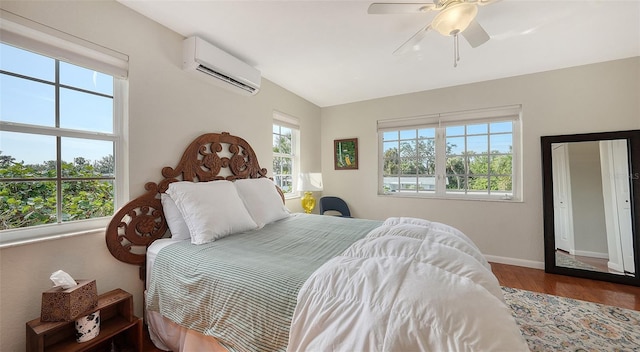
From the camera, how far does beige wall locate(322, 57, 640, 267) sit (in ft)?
8.28

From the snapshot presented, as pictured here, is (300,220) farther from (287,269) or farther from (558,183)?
(558,183)

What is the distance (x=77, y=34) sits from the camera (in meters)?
1.48

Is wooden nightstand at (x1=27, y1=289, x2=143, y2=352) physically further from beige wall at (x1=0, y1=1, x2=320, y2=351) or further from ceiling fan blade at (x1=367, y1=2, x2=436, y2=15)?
ceiling fan blade at (x1=367, y1=2, x2=436, y2=15)

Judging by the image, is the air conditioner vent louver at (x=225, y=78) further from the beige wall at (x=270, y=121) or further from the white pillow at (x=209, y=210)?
the white pillow at (x=209, y=210)

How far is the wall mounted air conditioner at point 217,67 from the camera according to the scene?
2.01 m

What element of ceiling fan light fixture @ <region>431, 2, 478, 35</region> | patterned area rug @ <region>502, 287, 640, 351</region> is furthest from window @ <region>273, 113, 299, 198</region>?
A: patterned area rug @ <region>502, 287, 640, 351</region>

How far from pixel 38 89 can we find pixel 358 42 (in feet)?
7.69

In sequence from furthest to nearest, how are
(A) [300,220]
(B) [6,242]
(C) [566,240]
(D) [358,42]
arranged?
(C) [566,240], (A) [300,220], (D) [358,42], (B) [6,242]

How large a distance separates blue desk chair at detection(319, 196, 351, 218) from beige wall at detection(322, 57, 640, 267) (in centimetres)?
30

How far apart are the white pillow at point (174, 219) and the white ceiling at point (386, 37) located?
1.49 m

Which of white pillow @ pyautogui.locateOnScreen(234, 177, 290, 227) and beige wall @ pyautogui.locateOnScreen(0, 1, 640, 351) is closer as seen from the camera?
beige wall @ pyautogui.locateOnScreen(0, 1, 640, 351)

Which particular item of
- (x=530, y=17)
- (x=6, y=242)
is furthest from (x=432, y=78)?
(x=6, y=242)

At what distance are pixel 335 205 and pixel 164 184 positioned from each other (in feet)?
8.27

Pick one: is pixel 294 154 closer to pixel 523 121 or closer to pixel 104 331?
pixel 104 331
